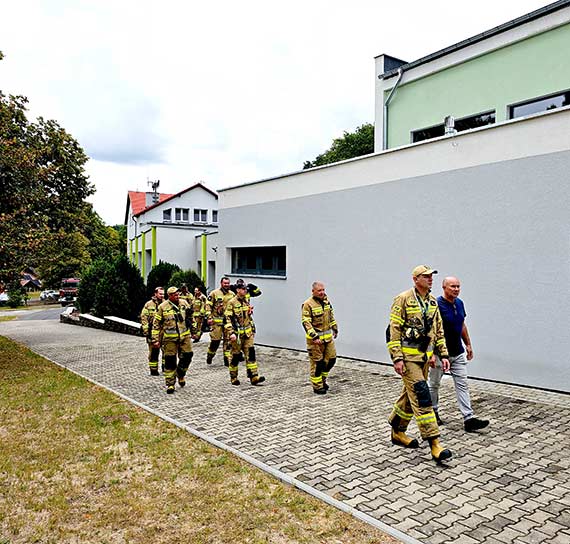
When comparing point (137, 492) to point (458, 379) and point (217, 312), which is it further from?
point (217, 312)

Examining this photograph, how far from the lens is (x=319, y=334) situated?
816 cm

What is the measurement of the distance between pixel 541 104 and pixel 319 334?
7.57m

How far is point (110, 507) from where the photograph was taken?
4379 millimetres

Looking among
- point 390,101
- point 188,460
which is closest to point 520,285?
point 188,460

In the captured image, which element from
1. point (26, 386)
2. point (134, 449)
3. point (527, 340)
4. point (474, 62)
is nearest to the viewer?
point (134, 449)

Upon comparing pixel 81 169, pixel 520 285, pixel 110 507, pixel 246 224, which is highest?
pixel 81 169

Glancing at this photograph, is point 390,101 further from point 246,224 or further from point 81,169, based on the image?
point 81,169

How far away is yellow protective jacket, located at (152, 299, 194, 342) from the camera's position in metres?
8.70

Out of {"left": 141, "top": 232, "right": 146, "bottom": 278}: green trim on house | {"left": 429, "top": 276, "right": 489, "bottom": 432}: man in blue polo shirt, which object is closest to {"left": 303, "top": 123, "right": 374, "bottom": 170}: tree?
{"left": 141, "top": 232, "right": 146, "bottom": 278}: green trim on house

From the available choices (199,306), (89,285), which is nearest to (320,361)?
(199,306)

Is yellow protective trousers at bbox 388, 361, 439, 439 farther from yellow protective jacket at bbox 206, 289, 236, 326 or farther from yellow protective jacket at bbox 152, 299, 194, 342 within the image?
→ yellow protective jacket at bbox 206, 289, 236, 326

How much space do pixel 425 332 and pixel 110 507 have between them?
137 inches

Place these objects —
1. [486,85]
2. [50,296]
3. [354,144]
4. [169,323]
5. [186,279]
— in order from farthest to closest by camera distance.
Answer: [50,296] → [354,144] → [186,279] → [486,85] → [169,323]

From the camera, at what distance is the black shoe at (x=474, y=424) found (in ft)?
19.9
